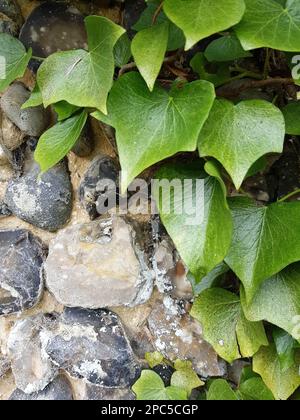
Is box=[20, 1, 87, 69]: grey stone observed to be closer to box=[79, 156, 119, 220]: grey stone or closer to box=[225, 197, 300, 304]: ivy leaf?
box=[79, 156, 119, 220]: grey stone

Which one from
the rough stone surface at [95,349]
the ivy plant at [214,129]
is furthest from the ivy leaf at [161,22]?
the rough stone surface at [95,349]

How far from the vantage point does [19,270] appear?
2.57 feet

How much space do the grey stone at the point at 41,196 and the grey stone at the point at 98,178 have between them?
0.10ft

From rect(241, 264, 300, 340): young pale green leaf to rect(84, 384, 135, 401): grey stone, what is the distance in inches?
11.8

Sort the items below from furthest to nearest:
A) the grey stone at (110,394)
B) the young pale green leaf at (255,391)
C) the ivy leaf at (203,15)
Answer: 1. the grey stone at (110,394)
2. the young pale green leaf at (255,391)
3. the ivy leaf at (203,15)

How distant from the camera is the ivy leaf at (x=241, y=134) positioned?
523 mm

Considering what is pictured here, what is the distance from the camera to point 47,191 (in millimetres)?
752

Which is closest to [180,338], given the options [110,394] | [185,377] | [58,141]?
[185,377]

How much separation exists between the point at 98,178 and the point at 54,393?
0.39 meters

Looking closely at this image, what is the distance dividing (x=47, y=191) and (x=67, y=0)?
0.98ft

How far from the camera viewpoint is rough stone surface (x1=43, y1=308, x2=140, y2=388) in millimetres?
771

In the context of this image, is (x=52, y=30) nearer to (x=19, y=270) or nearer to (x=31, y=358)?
(x=19, y=270)

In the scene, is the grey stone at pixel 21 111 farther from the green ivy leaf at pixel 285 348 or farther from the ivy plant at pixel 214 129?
the green ivy leaf at pixel 285 348
